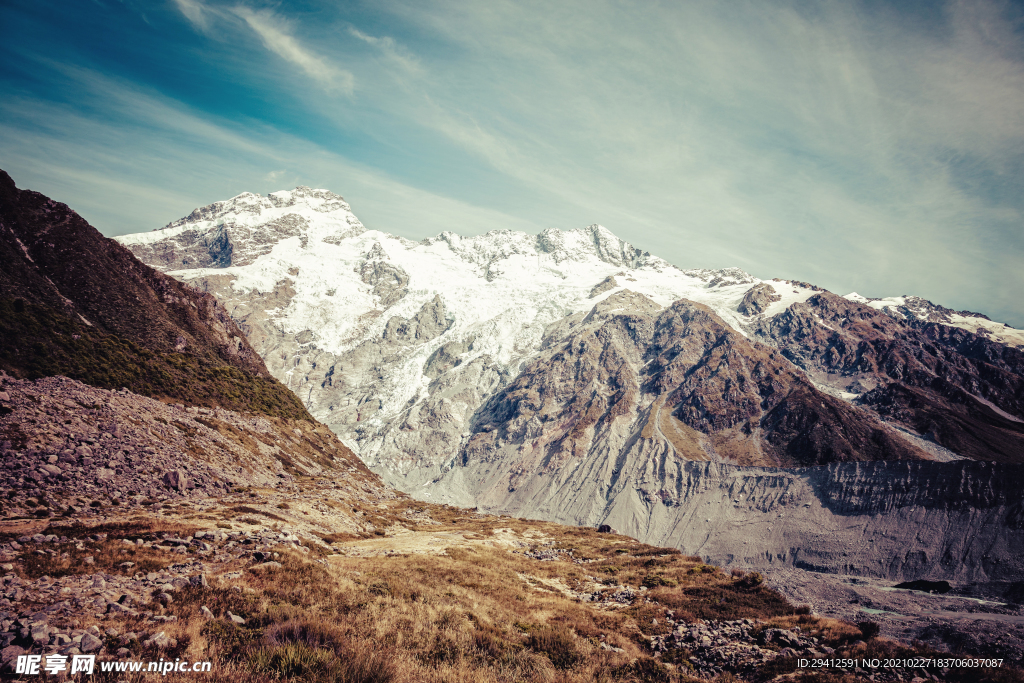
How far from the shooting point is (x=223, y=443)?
160ft

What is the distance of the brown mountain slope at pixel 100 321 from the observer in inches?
1752

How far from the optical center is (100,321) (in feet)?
192

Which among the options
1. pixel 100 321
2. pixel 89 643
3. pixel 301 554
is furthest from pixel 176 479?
pixel 100 321

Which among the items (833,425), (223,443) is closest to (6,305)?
(223,443)

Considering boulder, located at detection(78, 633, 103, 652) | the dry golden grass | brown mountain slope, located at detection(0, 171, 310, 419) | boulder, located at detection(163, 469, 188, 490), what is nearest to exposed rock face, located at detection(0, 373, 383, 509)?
boulder, located at detection(163, 469, 188, 490)

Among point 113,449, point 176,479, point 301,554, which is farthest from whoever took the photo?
point 176,479

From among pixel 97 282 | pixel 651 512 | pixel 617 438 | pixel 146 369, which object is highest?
pixel 97 282

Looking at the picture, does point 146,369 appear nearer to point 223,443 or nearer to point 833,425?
point 223,443

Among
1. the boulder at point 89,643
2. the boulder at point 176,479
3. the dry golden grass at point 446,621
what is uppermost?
the boulder at point 89,643

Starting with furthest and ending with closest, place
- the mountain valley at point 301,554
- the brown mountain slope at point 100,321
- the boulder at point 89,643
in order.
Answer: the brown mountain slope at point 100,321
the mountain valley at point 301,554
the boulder at point 89,643

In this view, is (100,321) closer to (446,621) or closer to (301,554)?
(301,554)

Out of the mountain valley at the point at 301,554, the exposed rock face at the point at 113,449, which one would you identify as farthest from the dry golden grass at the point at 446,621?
the exposed rock face at the point at 113,449

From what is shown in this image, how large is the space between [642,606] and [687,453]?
508 ft

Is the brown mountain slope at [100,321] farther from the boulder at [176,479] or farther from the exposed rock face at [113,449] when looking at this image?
the boulder at [176,479]
